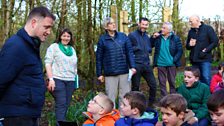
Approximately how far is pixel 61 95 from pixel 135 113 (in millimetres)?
1742

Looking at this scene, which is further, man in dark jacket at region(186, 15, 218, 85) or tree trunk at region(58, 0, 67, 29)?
tree trunk at region(58, 0, 67, 29)

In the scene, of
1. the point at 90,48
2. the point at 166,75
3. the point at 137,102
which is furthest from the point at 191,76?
the point at 90,48

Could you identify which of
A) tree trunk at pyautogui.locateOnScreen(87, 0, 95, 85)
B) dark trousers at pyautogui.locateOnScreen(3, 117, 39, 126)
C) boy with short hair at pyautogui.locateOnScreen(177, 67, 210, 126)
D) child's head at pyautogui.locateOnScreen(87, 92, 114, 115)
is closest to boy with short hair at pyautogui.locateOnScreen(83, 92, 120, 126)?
child's head at pyautogui.locateOnScreen(87, 92, 114, 115)

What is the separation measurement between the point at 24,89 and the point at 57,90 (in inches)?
102

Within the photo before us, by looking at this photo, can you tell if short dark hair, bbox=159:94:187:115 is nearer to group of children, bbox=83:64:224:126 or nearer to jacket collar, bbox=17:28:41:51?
group of children, bbox=83:64:224:126

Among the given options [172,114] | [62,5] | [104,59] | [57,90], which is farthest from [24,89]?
[62,5]

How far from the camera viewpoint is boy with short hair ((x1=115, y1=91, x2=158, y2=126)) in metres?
4.89

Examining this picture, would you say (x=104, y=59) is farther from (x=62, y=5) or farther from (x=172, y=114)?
(x=172, y=114)

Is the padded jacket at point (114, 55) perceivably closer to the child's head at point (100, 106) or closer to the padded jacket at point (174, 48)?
the padded jacket at point (174, 48)

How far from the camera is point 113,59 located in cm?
721

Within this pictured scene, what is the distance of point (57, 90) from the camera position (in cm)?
636

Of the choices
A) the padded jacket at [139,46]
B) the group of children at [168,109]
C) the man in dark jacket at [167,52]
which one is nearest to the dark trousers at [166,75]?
the man in dark jacket at [167,52]

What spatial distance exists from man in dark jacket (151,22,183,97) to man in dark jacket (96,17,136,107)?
1149 millimetres

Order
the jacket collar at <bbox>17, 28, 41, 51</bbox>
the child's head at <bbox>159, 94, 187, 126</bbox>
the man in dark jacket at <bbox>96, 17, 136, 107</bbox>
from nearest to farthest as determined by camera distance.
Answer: the jacket collar at <bbox>17, 28, 41, 51</bbox>
the child's head at <bbox>159, 94, 187, 126</bbox>
the man in dark jacket at <bbox>96, 17, 136, 107</bbox>
